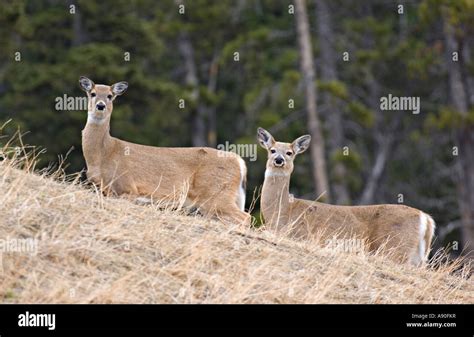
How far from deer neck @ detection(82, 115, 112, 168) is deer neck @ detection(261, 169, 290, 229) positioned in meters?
2.12

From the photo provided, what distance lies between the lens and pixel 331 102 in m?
32.9

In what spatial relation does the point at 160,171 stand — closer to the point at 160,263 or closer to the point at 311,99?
the point at 160,263

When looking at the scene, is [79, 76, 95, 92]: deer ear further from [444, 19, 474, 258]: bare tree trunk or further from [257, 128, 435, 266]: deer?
[444, 19, 474, 258]: bare tree trunk

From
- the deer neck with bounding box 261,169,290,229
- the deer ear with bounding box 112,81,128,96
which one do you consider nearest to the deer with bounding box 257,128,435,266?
the deer neck with bounding box 261,169,290,229

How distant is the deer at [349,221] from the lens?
1397cm

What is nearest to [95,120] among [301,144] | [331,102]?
[301,144]

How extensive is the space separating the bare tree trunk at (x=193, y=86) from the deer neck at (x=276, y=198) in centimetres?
1838

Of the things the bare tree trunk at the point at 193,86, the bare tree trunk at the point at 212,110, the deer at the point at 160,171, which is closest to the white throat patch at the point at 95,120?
the deer at the point at 160,171

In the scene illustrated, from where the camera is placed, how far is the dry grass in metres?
9.52

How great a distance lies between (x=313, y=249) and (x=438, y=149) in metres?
24.4

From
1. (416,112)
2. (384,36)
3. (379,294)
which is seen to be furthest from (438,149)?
(379,294)

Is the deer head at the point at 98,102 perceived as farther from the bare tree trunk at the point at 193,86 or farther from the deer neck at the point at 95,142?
the bare tree trunk at the point at 193,86

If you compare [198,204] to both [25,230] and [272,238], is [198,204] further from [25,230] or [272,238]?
[25,230]

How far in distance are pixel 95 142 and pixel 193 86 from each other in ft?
67.8
